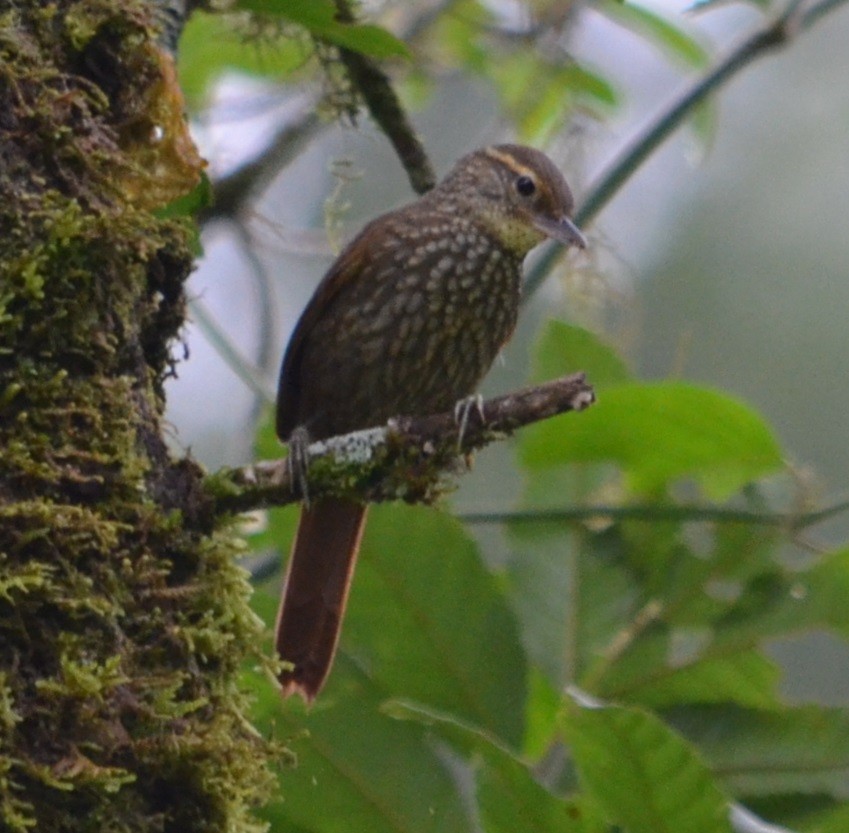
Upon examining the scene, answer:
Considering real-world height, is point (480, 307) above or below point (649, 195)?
above

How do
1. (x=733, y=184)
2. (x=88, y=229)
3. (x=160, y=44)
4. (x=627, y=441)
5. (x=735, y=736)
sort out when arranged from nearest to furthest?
1. (x=88, y=229)
2. (x=160, y=44)
3. (x=735, y=736)
4. (x=627, y=441)
5. (x=733, y=184)

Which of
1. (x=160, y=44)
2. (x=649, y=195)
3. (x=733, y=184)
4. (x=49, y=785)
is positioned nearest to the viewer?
(x=49, y=785)

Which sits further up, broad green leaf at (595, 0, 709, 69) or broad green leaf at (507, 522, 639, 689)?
broad green leaf at (595, 0, 709, 69)

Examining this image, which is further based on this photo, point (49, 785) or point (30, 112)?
point (30, 112)

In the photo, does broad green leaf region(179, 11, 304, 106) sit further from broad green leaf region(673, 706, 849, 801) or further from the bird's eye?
broad green leaf region(673, 706, 849, 801)

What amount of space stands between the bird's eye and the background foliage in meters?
0.46

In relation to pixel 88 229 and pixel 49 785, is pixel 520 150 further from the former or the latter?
pixel 49 785

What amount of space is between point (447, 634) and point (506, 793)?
60 cm

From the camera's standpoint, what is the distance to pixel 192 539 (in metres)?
2.15

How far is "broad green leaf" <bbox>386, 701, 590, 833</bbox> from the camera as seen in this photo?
7.16 ft

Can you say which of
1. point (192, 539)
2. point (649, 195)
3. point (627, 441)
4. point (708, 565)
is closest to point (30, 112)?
point (192, 539)

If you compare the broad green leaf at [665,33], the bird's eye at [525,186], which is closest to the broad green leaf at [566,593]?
the bird's eye at [525,186]

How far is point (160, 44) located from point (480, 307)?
1.05m

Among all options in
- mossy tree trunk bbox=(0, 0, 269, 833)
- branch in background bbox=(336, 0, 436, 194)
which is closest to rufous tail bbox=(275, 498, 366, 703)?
mossy tree trunk bbox=(0, 0, 269, 833)
